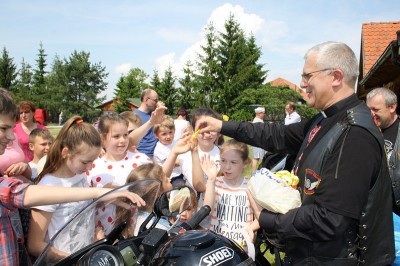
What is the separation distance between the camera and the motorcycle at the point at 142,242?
1456 millimetres

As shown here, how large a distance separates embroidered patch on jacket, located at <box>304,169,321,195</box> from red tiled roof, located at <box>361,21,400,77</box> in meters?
12.7

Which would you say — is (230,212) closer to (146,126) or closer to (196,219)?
(146,126)

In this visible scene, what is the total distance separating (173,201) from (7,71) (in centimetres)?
6937

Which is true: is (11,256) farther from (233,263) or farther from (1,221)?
(233,263)

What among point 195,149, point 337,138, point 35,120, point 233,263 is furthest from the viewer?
point 35,120

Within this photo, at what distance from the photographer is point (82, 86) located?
70.6m

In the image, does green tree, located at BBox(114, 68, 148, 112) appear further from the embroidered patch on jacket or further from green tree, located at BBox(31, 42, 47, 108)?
the embroidered patch on jacket

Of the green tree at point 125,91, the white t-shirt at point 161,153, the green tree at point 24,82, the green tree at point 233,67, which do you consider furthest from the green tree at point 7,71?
the white t-shirt at point 161,153

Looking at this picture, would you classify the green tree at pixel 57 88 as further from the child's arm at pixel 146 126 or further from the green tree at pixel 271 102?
the child's arm at pixel 146 126

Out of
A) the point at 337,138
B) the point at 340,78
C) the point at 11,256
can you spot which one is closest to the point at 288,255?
the point at 337,138

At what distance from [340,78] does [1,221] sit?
7.14 ft

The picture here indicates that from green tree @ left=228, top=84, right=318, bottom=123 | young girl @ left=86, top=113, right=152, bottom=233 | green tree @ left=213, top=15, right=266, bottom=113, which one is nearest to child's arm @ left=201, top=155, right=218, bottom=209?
young girl @ left=86, top=113, right=152, bottom=233

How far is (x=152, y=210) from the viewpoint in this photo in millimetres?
1890

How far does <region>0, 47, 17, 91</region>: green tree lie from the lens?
6178cm
